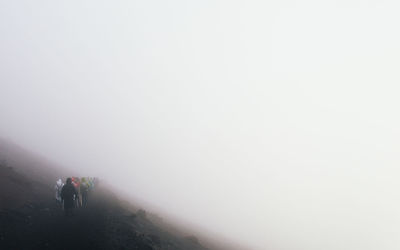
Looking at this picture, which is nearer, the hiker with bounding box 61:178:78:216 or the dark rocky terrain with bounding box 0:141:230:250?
the dark rocky terrain with bounding box 0:141:230:250

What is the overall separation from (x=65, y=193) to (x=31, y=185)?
6.89 m

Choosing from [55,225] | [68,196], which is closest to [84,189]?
[68,196]

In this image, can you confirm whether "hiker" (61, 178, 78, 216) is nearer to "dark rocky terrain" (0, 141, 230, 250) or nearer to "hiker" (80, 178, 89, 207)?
"dark rocky terrain" (0, 141, 230, 250)

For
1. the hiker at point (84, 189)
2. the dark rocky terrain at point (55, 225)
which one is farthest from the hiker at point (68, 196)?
the hiker at point (84, 189)

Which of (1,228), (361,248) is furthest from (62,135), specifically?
(1,228)

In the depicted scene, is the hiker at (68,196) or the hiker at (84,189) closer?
the hiker at (68,196)

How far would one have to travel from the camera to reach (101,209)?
1171 inches

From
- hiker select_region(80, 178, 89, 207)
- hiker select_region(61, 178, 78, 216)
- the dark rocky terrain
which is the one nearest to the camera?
the dark rocky terrain

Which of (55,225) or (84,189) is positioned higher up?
(84,189)

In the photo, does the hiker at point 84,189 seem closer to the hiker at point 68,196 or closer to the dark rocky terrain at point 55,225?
the dark rocky terrain at point 55,225

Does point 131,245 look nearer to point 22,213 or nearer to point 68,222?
point 68,222

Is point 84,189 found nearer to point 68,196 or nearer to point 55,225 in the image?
point 68,196

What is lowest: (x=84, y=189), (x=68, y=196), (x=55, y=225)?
(x=55, y=225)

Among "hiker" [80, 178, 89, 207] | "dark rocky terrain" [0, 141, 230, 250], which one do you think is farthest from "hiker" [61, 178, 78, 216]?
"hiker" [80, 178, 89, 207]
